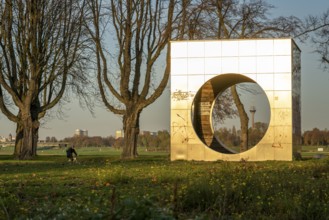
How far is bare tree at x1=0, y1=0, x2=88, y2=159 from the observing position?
3897 cm

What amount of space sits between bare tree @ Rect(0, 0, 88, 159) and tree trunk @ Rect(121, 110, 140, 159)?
5432mm

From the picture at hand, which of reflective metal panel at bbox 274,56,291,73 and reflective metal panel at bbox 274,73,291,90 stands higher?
reflective metal panel at bbox 274,56,291,73

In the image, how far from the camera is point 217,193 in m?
10.8

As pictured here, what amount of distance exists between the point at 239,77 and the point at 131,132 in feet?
25.0

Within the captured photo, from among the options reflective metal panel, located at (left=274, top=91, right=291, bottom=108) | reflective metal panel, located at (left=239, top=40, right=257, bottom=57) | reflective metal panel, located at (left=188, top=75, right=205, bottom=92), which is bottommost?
reflective metal panel, located at (left=274, top=91, right=291, bottom=108)

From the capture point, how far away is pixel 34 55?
128ft

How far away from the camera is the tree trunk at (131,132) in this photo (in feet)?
127

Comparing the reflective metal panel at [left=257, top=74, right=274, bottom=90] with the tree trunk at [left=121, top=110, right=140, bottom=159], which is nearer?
the reflective metal panel at [left=257, top=74, right=274, bottom=90]

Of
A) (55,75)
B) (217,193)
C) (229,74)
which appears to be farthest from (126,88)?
(217,193)

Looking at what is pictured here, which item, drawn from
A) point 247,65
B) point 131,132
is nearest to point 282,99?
point 247,65

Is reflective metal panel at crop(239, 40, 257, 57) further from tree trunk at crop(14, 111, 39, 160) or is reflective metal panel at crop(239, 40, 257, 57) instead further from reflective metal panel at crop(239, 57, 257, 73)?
tree trunk at crop(14, 111, 39, 160)

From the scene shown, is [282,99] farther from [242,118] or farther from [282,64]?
[242,118]

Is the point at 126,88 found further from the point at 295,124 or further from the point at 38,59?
the point at 295,124

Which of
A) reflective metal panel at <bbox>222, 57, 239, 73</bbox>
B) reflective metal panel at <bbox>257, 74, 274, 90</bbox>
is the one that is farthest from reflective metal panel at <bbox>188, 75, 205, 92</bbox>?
reflective metal panel at <bbox>257, 74, 274, 90</bbox>
